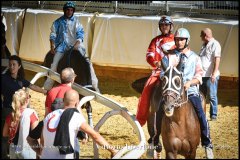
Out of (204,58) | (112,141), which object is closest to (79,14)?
(204,58)

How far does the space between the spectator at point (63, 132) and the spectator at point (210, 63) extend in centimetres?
537

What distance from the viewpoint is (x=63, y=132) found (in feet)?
18.9

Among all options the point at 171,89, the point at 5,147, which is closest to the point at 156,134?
the point at 171,89

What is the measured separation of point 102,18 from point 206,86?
4.73 m

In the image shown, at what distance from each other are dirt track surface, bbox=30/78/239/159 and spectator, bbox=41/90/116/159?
2.10m

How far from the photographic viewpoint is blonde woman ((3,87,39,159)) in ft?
20.8

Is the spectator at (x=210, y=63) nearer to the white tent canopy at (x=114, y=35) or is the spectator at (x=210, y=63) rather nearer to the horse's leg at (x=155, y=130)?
the white tent canopy at (x=114, y=35)

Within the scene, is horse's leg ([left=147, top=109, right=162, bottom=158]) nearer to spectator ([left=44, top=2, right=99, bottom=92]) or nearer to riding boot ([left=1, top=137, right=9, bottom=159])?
riding boot ([left=1, top=137, right=9, bottom=159])

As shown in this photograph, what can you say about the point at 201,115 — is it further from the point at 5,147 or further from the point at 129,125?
the point at 129,125

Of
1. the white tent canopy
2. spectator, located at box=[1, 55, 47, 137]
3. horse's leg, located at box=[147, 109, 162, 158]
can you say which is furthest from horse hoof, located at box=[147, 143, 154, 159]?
the white tent canopy

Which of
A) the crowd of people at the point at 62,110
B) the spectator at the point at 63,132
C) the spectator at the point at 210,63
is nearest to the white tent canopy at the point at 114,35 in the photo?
the spectator at the point at 210,63

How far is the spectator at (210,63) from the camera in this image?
1101cm

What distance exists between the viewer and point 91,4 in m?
16.2

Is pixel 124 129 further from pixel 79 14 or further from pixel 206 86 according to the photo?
pixel 79 14
